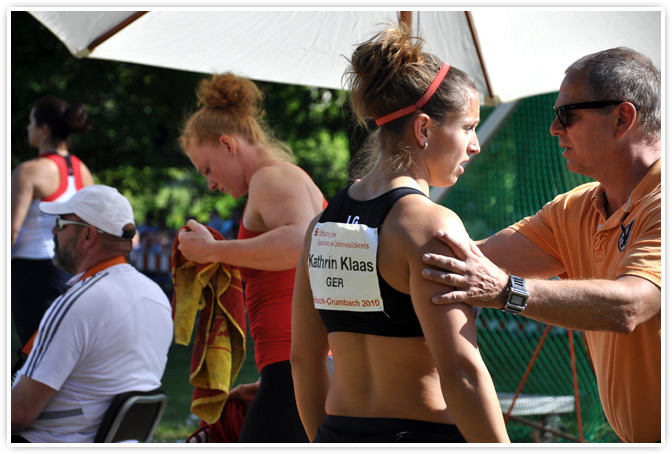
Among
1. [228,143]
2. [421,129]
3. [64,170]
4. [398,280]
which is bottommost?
[64,170]

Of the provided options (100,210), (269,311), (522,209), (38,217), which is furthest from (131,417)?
(522,209)

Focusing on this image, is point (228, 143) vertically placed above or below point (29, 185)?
above

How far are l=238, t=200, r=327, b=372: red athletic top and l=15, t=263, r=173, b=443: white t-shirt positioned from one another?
495 mm

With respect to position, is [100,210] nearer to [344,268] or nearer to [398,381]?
[344,268]

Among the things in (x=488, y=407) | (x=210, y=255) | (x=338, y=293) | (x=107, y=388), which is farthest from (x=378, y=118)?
(x=107, y=388)

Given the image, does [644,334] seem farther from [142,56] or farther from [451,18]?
[142,56]

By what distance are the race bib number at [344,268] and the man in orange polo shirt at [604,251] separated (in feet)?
0.60

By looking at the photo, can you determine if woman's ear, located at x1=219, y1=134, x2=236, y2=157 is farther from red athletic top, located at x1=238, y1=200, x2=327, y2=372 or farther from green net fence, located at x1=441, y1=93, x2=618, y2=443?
green net fence, located at x1=441, y1=93, x2=618, y2=443

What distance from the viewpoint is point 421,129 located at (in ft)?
7.47

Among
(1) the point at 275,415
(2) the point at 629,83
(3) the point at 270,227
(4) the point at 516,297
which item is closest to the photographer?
(4) the point at 516,297

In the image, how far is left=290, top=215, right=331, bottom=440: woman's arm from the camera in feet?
8.05

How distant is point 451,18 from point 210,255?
1794mm

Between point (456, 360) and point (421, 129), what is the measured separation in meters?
0.68

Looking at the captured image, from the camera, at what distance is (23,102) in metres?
14.7
